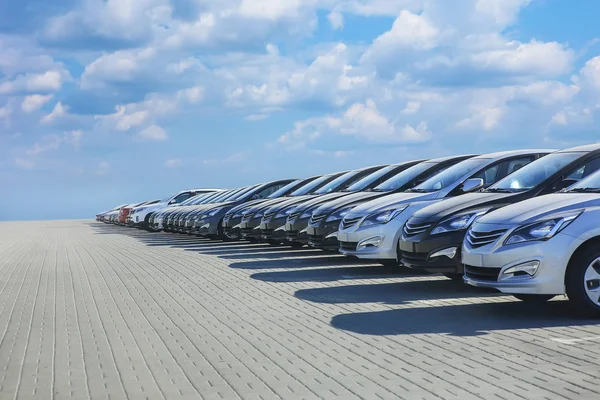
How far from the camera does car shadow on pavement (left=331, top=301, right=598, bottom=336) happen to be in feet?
28.5

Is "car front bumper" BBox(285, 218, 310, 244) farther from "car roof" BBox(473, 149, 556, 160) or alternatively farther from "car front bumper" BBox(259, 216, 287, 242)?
"car roof" BBox(473, 149, 556, 160)

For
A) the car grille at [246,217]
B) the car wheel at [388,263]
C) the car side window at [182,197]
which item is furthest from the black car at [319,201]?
the car side window at [182,197]

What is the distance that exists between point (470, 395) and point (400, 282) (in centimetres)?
713

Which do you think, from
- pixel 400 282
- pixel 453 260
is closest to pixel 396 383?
pixel 453 260

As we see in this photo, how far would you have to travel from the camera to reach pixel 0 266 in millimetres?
19547

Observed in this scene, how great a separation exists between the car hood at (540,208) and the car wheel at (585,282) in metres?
0.50

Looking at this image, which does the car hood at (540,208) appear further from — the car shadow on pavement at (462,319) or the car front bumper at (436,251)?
the car front bumper at (436,251)

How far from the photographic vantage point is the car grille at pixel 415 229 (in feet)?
38.1

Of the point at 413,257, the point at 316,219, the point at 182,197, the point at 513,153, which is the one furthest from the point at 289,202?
the point at 182,197

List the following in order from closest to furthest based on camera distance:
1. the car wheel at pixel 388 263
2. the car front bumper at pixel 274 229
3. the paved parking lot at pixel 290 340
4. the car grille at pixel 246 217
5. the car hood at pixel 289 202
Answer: the paved parking lot at pixel 290 340 → the car wheel at pixel 388 263 → the car front bumper at pixel 274 229 → the car hood at pixel 289 202 → the car grille at pixel 246 217

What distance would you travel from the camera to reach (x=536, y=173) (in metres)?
11.3

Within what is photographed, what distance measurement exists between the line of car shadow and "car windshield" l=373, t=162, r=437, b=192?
1.34m

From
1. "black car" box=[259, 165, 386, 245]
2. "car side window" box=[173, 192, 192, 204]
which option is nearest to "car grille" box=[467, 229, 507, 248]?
"black car" box=[259, 165, 386, 245]

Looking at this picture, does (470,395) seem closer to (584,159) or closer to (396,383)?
(396,383)
